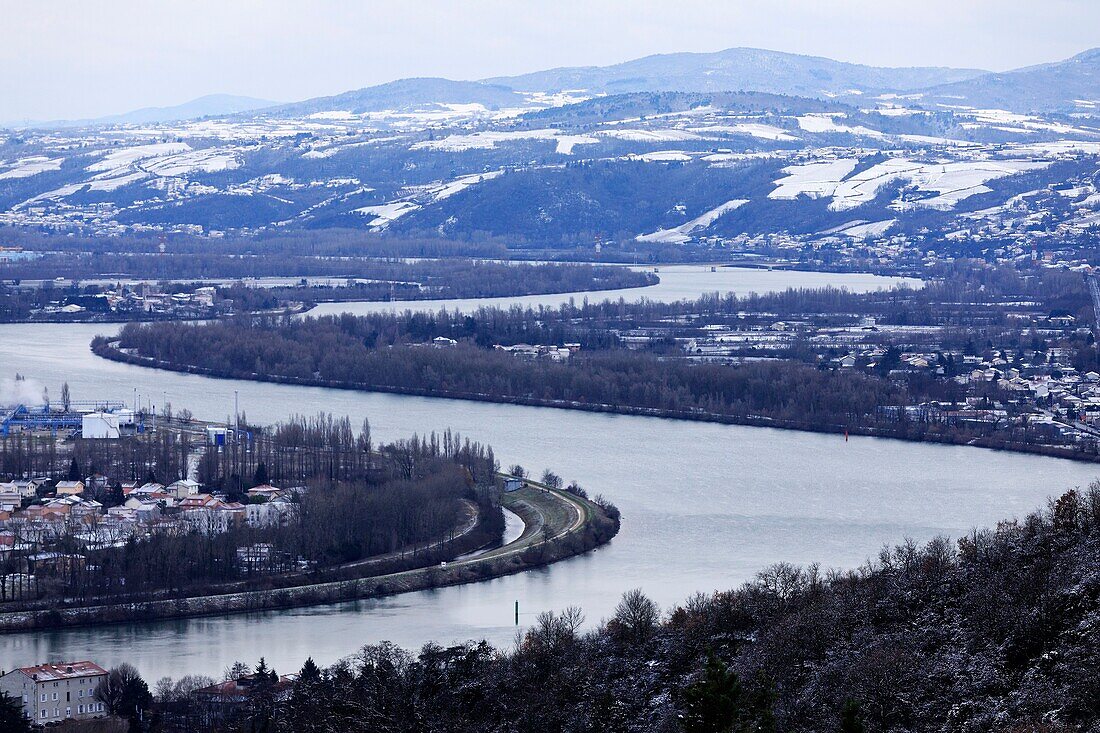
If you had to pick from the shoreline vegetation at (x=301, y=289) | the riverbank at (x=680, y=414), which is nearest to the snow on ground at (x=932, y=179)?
the shoreline vegetation at (x=301, y=289)

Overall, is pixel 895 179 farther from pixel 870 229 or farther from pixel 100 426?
pixel 100 426

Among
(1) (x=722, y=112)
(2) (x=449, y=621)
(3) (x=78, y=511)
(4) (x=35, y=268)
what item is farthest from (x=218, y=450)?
(1) (x=722, y=112)

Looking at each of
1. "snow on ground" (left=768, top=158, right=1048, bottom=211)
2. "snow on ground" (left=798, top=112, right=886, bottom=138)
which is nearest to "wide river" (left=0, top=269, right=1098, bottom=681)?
"snow on ground" (left=768, top=158, right=1048, bottom=211)

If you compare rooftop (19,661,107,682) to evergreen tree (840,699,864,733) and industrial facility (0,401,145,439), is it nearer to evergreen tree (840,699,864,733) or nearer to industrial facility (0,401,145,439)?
evergreen tree (840,699,864,733)

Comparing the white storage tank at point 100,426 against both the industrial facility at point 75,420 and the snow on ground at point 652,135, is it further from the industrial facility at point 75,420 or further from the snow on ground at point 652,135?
the snow on ground at point 652,135

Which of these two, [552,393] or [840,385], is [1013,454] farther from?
[552,393]
